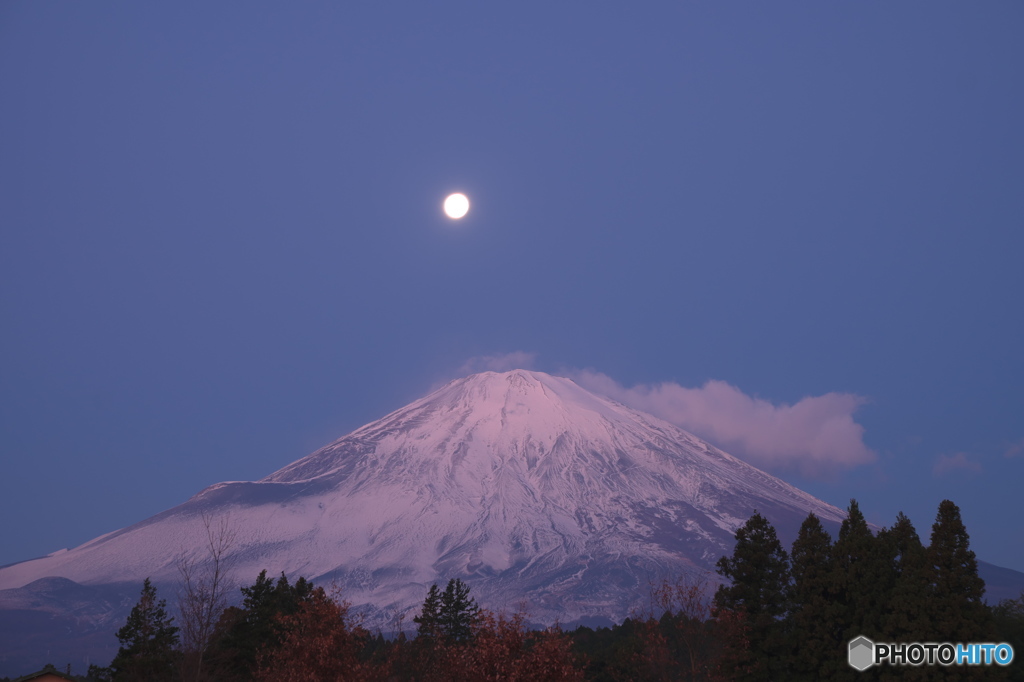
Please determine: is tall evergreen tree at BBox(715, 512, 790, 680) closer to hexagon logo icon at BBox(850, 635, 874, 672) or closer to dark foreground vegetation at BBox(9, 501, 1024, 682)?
dark foreground vegetation at BBox(9, 501, 1024, 682)

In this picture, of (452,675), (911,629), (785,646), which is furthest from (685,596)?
(452,675)

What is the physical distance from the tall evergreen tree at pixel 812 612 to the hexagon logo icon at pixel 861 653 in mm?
763

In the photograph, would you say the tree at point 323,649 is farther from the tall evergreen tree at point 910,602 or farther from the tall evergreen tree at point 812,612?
the tall evergreen tree at point 910,602

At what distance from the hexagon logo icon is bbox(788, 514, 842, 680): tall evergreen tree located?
76 cm

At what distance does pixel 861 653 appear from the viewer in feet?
110

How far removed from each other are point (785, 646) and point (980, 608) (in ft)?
27.7

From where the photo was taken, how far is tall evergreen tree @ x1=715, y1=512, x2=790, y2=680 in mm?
35969

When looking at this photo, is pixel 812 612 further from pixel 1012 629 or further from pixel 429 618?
pixel 429 618

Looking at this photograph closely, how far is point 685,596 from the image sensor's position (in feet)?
137

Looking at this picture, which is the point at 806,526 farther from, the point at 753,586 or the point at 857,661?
the point at 857,661

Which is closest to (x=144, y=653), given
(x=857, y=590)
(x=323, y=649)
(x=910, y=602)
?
(x=323, y=649)

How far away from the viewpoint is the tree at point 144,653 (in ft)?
141

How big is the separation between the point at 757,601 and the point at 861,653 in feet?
16.4

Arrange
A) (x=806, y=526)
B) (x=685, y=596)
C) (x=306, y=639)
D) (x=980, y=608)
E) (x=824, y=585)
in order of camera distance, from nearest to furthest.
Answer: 1. (x=306, y=639)
2. (x=980, y=608)
3. (x=824, y=585)
4. (x=806, y=526)
5. (x=685, y=596)
